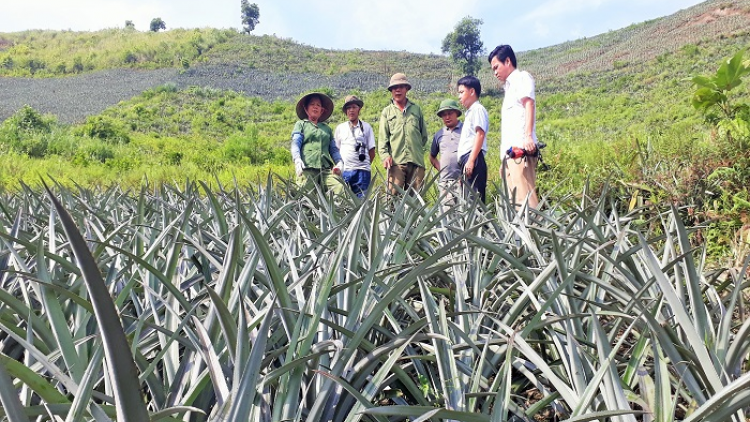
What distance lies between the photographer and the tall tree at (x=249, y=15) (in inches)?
2219

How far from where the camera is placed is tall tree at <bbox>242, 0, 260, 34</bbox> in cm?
5636

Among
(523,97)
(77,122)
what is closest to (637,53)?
(77,122)

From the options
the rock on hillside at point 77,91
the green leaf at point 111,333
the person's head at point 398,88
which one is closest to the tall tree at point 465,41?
the rock on hillside at point 77,91

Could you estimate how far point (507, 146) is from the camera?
3.13m

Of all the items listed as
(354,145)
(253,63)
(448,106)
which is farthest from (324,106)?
(253,63)

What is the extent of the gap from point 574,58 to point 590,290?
41.6 meters

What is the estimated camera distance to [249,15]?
5700cm

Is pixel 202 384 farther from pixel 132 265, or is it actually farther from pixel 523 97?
pixel 523 97

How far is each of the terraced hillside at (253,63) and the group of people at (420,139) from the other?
66.6 ft

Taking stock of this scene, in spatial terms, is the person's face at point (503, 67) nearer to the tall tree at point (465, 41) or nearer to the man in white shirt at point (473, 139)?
the man in white shirt at point (473, 139)

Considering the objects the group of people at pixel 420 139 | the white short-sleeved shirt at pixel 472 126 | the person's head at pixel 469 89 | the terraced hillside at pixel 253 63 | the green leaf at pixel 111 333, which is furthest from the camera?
the terraced hillside at pixel 253 63

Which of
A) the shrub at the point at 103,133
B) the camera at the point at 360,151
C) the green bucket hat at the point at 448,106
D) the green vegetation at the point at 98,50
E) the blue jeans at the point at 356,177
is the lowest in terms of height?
the blue jeans at the point at 356,177

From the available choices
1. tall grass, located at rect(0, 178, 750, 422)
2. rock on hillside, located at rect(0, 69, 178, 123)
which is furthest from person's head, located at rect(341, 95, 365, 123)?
rock on hillside, located at rect(0, 69, 178, 123)

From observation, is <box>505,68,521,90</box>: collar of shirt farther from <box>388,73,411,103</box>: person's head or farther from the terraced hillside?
the terraced hillside
